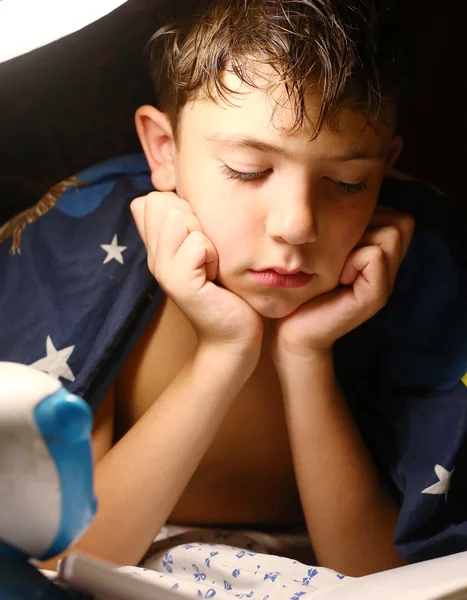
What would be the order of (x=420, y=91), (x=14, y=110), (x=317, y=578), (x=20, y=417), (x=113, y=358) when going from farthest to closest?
(x=420, y=91) → (x=14, y=110) → (x=113, y=358) → (x=317, y=578) → (x=20, y=417)

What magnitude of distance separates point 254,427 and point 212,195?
273 mm

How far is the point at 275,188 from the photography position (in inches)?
27.5

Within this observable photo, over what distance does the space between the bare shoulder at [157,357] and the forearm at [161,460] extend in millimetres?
79

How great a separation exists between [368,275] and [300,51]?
215mm

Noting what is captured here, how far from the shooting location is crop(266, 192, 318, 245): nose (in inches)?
27.1


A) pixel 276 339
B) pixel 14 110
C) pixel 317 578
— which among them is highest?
pixel 14 110

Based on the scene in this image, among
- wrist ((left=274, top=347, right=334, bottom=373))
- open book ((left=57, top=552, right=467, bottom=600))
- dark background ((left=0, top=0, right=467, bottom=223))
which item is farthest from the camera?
dark background ((left=0, top=0, right=467, bottom=223))

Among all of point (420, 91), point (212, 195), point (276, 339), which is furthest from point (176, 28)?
point (420, 91)

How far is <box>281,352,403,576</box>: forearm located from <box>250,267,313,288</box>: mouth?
9 cm

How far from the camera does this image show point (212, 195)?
Result: 29.0 inches

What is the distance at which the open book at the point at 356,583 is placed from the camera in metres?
0.44

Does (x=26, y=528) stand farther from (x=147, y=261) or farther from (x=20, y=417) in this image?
(x=147, y=261)

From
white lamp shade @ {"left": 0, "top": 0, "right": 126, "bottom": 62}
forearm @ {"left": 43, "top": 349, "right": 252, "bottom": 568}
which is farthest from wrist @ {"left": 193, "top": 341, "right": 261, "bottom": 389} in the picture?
white lamp shade @ {"left": 0, "top": 0, "right": 126, "bottom": 62}

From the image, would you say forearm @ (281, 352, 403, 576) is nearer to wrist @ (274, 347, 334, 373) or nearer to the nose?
wrist @ (274, 347, 334, 373)
